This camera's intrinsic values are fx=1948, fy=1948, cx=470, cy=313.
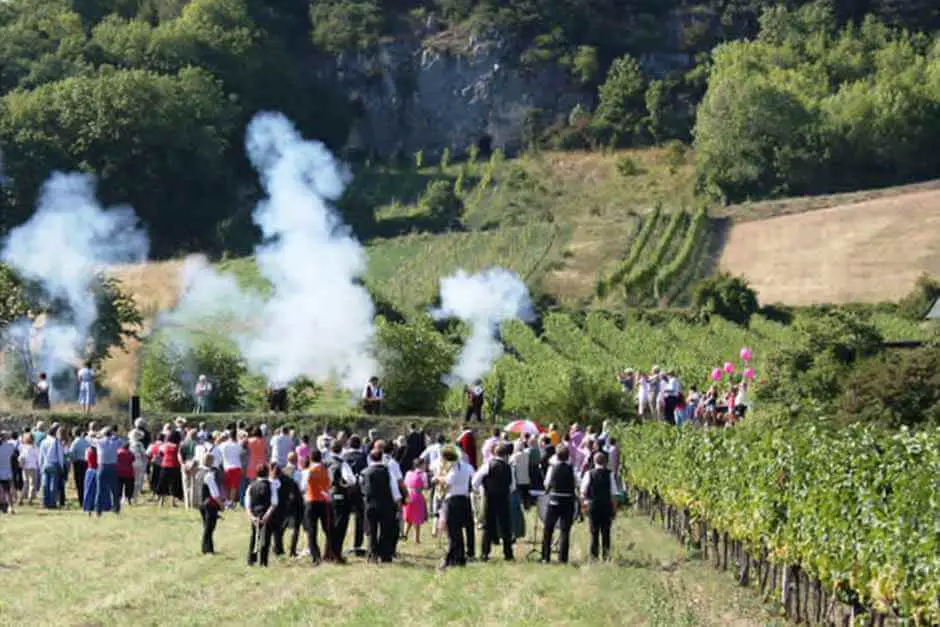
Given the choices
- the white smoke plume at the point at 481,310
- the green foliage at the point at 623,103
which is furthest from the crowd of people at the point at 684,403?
the green foliage at the point at 623,103

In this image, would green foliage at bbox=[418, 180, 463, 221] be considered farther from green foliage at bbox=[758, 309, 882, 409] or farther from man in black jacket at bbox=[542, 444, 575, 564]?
man in black jacket at bbox=[542, 444, 575, 564]

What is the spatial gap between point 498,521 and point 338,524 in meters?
2.34

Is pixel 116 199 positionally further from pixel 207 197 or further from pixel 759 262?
pixel 759 262

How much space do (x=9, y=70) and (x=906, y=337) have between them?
69217 millimetres

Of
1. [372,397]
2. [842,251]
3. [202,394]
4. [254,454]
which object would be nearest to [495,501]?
[254,454]

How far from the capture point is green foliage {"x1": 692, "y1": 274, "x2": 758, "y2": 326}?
7500 centimetres

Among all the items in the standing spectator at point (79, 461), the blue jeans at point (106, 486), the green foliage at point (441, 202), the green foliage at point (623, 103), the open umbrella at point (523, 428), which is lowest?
the blue jeans at point (106, 486)

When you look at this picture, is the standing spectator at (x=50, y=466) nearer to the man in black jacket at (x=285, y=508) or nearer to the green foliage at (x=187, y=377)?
the man in black jacket at (x=285, y=508)

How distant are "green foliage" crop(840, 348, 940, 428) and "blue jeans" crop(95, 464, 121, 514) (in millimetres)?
14153

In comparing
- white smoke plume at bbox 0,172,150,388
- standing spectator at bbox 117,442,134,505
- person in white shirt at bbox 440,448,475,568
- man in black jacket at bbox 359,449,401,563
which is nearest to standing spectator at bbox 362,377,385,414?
white smoke plume at bbox 0,172,150,388

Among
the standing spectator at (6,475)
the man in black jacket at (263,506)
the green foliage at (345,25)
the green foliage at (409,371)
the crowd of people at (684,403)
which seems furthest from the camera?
the green foliage at (345,25)

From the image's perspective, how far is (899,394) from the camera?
127 ft

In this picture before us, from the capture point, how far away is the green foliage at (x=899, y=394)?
38.2 meters

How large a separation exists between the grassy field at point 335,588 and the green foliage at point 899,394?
28.0ft
